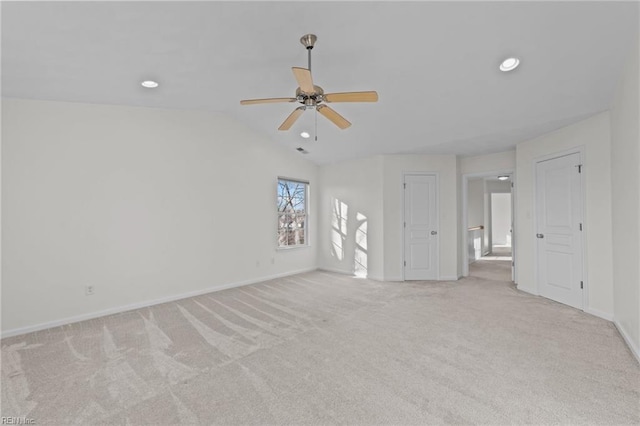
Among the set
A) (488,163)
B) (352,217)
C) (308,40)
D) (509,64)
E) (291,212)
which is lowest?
(352,217)

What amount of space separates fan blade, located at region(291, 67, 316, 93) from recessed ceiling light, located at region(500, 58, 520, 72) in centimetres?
191

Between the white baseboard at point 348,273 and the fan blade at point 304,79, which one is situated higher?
the fan blade at point 304,79

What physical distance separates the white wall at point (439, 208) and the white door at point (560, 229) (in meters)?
1.34

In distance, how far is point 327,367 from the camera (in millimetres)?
2406

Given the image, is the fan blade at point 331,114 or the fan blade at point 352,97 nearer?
the fan blade at point 352,97

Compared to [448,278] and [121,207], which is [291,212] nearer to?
[121,207]

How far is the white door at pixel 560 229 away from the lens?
3.83 metres

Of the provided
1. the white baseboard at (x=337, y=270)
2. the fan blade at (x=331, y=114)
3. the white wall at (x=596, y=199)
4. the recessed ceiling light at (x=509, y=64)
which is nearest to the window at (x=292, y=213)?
the white baseboard at (x=337, y=270)

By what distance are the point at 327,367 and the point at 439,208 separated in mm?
4064

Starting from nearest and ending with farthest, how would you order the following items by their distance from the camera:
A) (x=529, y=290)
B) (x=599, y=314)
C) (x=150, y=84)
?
(x=150, y=84) → (x=599, y=314) → (x=529, y=290)

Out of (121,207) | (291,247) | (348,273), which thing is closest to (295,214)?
(291,247)

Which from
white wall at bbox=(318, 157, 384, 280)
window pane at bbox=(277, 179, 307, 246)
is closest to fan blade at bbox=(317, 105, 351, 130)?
white wall at bbox=(318, 157, 384, 280)

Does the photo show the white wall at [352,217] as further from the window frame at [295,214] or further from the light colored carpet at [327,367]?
the light colored carpet at [327,367]

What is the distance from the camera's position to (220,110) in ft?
15.1
